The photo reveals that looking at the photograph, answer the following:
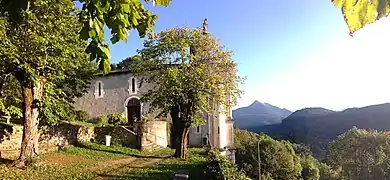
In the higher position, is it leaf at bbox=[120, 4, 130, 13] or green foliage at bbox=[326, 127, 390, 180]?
leaf at bbox=[120, 4, 130, 13]

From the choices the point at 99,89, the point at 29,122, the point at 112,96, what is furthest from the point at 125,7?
the point at 99,89

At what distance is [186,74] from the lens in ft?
69.9

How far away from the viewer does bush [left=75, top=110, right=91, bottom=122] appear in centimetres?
3366

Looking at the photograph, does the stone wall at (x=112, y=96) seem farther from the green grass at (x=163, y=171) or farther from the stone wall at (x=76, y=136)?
the green grass at (x=163, y=171)

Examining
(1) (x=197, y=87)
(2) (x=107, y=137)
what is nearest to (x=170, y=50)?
(1) (x=197, y=87)

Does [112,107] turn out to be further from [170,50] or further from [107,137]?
[170,50]

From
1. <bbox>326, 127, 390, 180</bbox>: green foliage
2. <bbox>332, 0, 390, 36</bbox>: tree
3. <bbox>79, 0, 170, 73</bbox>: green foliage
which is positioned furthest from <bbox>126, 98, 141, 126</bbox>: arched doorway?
<bbox>332, 0, 390, 36</bbox>: tree

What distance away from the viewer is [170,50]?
2156cm

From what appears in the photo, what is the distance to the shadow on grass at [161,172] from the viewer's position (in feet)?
51.7

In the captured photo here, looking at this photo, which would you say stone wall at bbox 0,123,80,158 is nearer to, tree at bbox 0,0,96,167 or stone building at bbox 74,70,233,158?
tree at bbox 0,0,96,167

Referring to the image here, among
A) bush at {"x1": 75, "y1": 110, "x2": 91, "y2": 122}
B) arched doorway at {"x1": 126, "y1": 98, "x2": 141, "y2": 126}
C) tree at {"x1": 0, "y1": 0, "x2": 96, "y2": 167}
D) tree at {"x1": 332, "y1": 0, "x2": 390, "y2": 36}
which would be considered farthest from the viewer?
arched doorway at {"x1": 126, "y1": 98, "x2": 141, "y2": 126}

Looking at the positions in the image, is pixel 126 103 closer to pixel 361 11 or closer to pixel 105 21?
pixel 105 21

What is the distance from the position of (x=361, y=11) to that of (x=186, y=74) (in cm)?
1966

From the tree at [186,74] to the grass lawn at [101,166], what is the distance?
301 cm
